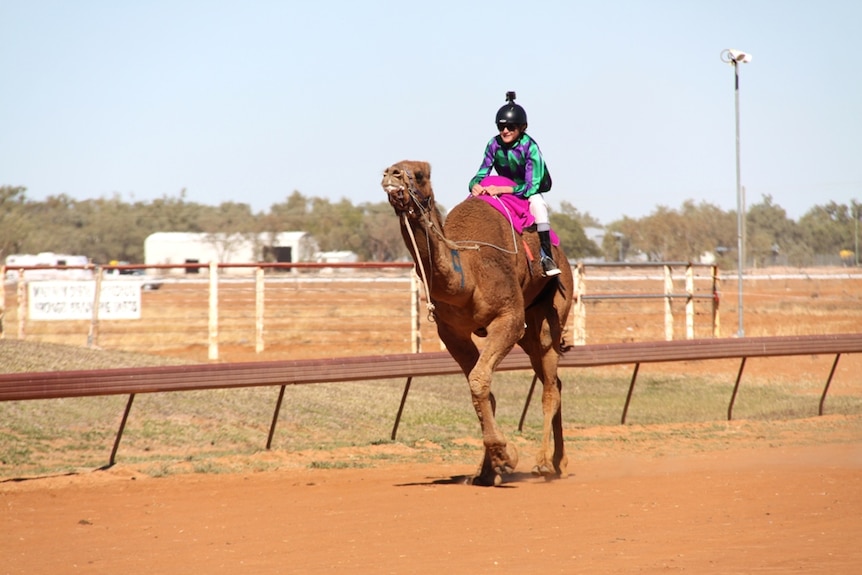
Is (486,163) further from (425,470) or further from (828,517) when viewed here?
(828,517)

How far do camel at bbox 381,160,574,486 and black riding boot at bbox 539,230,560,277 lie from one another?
2.9 inches

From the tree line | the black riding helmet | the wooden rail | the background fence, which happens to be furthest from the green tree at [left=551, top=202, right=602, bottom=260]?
the black riding helmet

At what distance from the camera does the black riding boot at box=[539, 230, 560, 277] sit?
10.5m


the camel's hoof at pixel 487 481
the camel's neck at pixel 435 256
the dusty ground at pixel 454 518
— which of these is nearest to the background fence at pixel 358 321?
the dusty ground at pixel 454 518

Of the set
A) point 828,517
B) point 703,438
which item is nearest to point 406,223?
point 828,517

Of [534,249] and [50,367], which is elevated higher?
[534,249]

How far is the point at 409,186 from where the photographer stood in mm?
8477

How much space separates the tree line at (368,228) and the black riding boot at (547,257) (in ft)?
152

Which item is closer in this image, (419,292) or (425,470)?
(425,470)

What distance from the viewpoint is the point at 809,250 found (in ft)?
227

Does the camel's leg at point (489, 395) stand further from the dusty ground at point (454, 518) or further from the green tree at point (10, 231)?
the green tree at point (10, 231)

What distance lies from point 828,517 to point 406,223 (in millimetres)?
3759

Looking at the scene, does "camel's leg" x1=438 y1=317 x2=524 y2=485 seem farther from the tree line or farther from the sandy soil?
the tree line

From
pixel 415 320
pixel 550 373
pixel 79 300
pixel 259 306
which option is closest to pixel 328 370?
pixel 550 373
